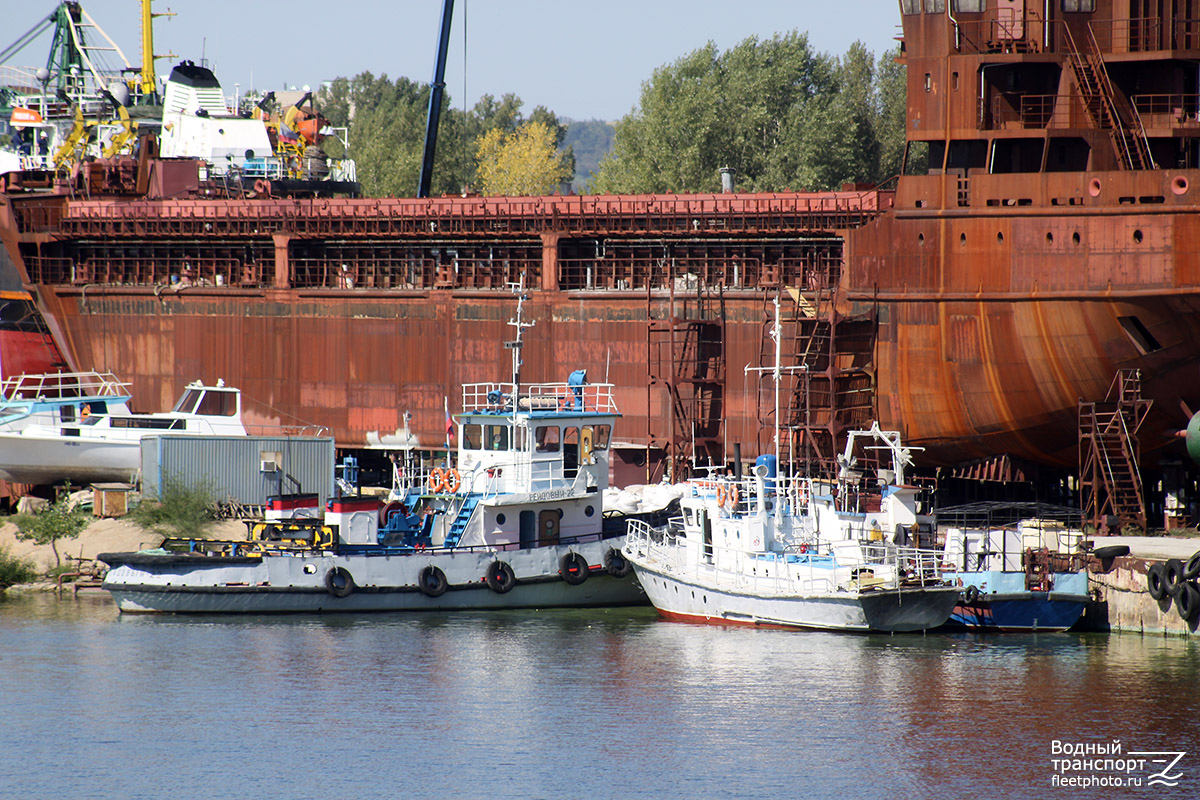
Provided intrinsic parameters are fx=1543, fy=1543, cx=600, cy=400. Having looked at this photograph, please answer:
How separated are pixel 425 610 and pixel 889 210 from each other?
630 inches

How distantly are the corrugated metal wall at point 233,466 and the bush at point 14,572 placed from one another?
376cm

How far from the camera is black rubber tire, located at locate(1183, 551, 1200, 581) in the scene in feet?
100

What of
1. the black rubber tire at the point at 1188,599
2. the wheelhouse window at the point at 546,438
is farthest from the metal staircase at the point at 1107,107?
the wheelhouse window at the point at 546,438

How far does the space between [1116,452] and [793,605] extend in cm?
1029

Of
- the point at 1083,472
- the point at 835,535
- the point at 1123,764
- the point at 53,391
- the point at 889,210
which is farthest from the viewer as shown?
the point at 53,391

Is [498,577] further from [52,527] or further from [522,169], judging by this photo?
[522,169]

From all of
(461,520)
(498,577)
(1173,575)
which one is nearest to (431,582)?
(498,577)

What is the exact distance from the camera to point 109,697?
27078 mm

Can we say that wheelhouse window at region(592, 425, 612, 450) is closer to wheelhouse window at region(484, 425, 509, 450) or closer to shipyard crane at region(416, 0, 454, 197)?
wheelhouse window at region(484, 425, 509, 450)

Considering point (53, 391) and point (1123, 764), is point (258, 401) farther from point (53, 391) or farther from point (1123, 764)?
point (1123, 764)

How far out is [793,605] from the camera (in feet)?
105

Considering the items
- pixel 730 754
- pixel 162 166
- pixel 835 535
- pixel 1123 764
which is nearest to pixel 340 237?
pixel 162 166

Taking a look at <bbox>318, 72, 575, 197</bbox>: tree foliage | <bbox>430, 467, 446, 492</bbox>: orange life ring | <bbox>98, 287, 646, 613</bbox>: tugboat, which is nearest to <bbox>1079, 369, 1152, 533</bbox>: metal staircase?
<bbox>98, 287, 646, 613</bbox>: tugboat

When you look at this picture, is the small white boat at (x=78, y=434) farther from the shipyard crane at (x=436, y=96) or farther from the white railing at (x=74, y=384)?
the shipyard crane at (x=436, y=96)
